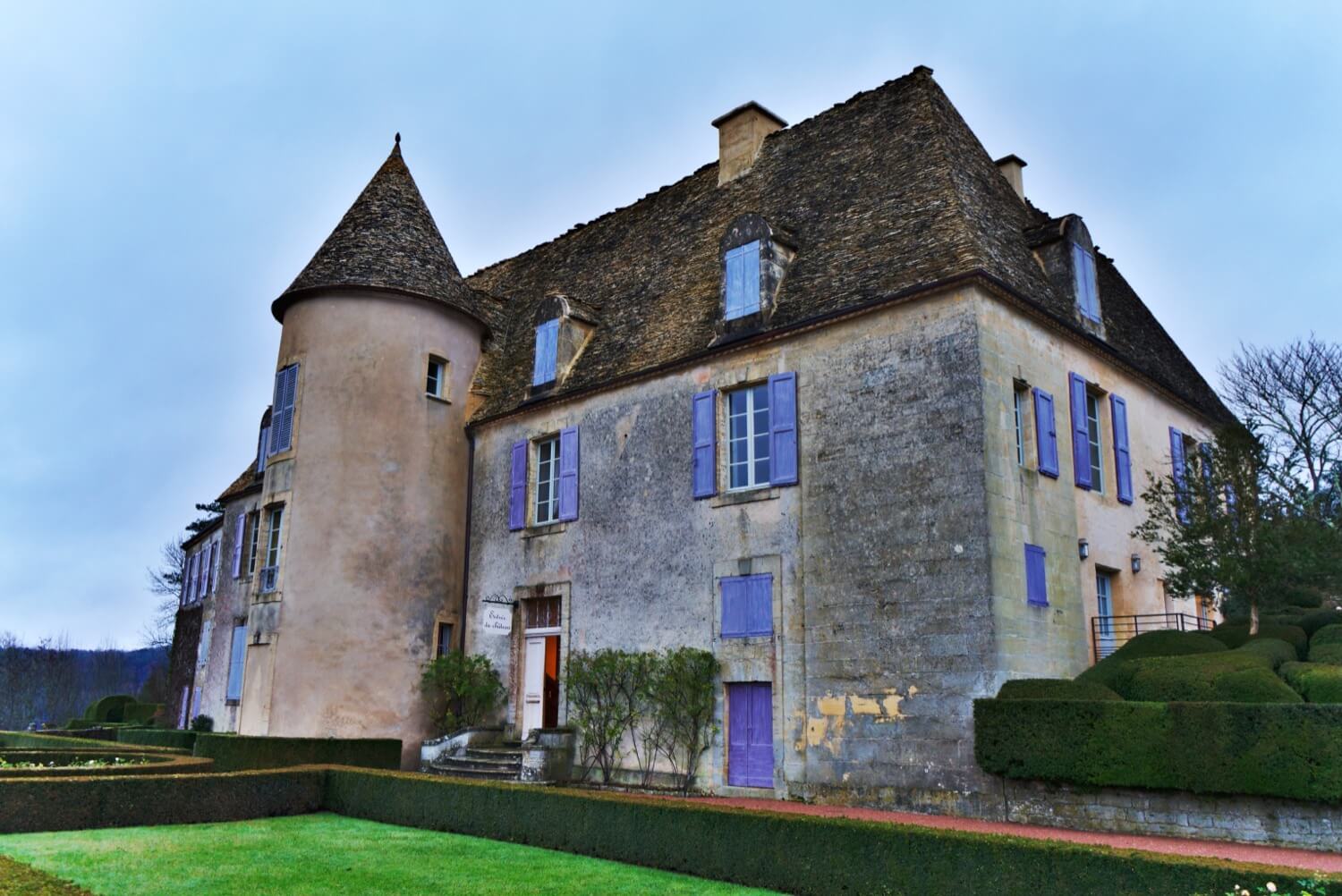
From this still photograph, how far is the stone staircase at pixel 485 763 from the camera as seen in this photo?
16219mm

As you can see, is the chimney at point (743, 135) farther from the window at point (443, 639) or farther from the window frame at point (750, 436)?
the window at point (443, 639)

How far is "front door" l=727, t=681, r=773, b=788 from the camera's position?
46.5 ft

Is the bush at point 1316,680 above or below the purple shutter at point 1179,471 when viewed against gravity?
below

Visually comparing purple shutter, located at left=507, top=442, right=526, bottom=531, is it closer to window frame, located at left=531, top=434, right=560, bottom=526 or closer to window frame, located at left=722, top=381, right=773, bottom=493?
Result: window frame, located at left=531, top=434, right=560, bottom=526

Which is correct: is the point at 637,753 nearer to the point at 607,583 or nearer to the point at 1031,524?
the point at 607,583

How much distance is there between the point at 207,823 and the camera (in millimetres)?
11906

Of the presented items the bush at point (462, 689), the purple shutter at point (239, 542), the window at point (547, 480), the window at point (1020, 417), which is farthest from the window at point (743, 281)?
the purple shutter at point (239, 542)

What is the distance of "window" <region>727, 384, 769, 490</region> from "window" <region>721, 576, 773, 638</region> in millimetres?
1448

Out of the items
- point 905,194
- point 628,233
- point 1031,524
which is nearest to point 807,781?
point 1031,524

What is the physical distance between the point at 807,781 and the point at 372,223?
44.4ft

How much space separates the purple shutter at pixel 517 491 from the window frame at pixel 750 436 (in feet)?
15.5

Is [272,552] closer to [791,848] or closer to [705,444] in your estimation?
[705,444]

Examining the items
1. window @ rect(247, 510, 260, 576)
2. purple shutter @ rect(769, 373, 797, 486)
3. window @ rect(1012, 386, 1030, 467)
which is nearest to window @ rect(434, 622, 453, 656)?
window @ rect(247, 510, 260, 576)

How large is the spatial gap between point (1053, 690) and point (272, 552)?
1352 centimetres
